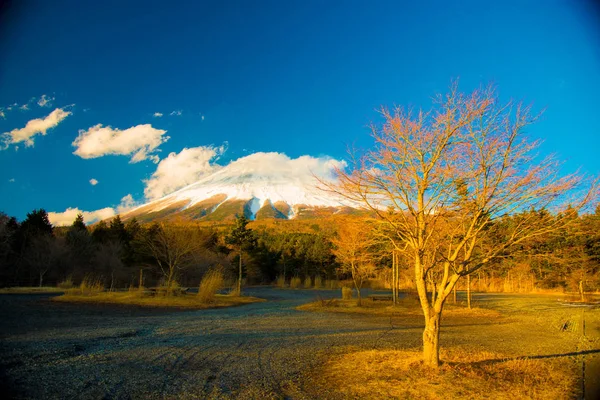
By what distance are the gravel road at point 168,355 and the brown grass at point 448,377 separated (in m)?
0.56

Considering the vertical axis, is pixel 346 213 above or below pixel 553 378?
above

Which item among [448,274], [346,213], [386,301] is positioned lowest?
[386,301]

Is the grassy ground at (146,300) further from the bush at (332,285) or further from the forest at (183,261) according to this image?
the bush at (332,285)

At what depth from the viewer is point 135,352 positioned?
7.70 m

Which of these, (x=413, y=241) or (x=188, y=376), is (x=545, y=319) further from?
(x=188, y=376)

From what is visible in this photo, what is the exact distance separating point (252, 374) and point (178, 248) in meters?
20.4

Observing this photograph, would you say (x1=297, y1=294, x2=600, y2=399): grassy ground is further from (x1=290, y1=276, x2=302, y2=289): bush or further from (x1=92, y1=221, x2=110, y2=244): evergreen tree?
(x1=92, y1=221, x2=110, y2=244): evergreen tree

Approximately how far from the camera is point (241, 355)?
25.5 ft

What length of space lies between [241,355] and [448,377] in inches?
159

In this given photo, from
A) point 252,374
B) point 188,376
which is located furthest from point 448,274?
point 188,376

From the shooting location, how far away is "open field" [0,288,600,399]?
5367 millimetres

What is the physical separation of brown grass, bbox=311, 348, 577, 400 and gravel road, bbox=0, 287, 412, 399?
1.85ft

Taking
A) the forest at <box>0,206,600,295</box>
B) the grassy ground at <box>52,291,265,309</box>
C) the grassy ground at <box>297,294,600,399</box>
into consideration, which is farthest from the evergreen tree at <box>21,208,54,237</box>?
the grassy ground at <box>297,294,600,399</box>

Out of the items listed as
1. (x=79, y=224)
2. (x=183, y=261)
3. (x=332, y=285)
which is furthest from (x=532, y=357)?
(x=79, y=224)
